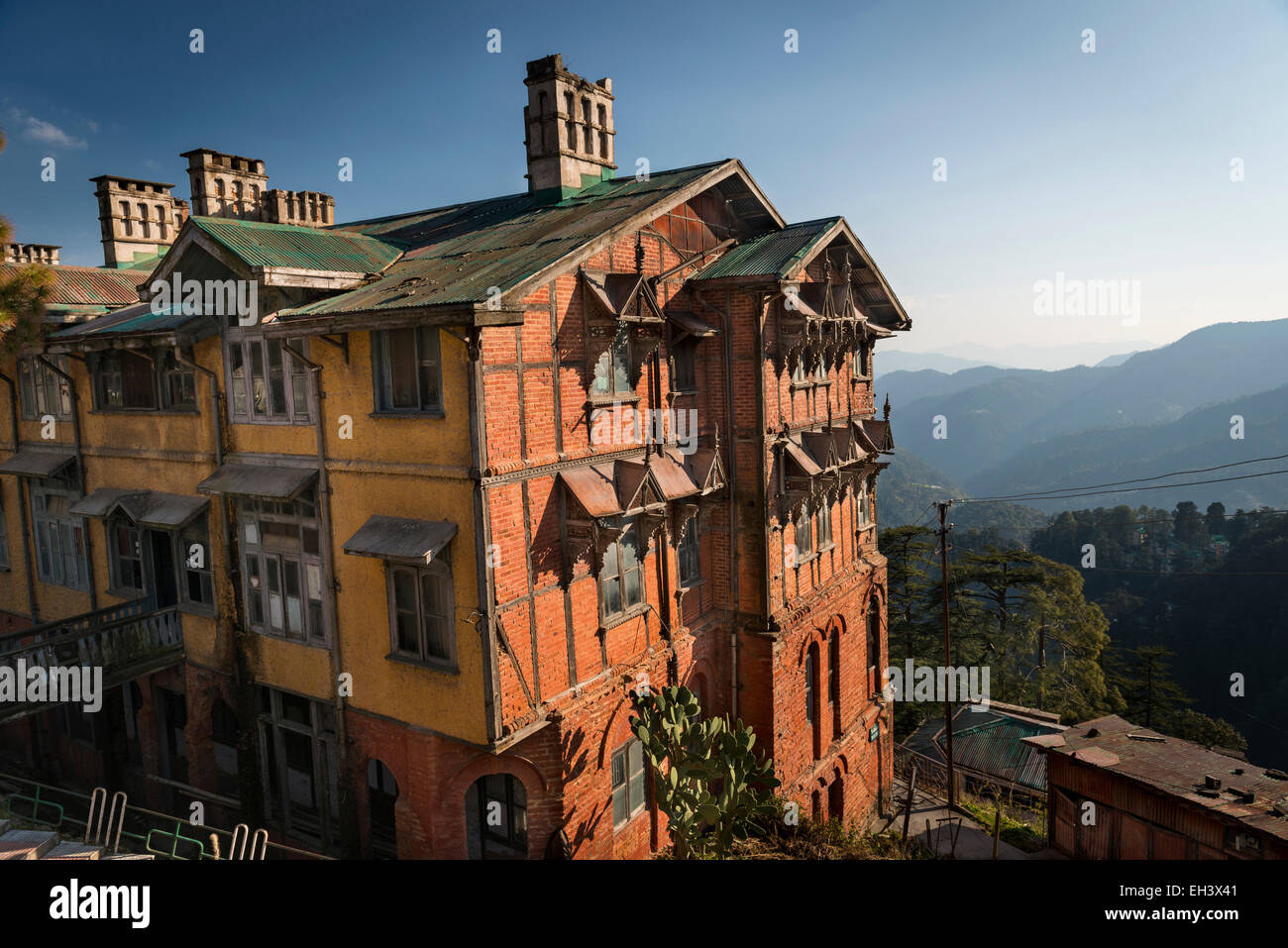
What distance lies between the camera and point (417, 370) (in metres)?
12.6

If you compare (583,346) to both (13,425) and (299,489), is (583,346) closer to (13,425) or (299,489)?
(299,489)

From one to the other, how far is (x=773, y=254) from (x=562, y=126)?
605cm

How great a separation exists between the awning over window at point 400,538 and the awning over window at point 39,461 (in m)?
11.5

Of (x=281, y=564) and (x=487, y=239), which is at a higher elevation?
(x=487, y=239)

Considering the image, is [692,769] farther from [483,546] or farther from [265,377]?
[265,377]

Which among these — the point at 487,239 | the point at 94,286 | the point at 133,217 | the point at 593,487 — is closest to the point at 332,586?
the point at 593,487

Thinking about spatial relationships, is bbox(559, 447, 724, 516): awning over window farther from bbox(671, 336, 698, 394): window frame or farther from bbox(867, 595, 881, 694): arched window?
bbox(867, 595, 881, 694): arched window

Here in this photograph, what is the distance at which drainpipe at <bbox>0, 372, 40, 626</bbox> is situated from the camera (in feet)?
68.2

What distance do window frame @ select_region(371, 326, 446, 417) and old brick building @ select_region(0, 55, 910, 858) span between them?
0.17 ft

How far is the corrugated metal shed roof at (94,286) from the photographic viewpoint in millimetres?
20420

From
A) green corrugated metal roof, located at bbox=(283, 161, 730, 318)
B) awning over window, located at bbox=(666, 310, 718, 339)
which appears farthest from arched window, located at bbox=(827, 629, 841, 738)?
green corrugated metal roof, located at bbox=(283, 161, 730, 318)

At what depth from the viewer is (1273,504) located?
520ft

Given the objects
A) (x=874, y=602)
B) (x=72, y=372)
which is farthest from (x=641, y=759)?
(x=72, y=372)
